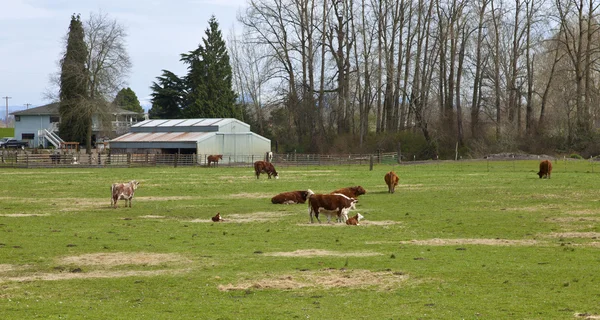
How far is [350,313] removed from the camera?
10.6 m

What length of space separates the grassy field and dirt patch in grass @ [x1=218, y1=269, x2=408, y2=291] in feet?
0.10

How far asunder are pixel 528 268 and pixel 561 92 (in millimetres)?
66781

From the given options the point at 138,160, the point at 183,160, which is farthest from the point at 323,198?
the point at 138,160

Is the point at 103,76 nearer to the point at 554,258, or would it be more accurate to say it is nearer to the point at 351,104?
the point at 351,104

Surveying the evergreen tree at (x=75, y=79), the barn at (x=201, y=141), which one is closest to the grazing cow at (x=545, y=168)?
the barn at (x=201, y=141)

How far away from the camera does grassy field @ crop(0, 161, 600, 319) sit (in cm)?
1099

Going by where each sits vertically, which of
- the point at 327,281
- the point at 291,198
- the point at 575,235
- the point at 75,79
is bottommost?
the point at 327,281

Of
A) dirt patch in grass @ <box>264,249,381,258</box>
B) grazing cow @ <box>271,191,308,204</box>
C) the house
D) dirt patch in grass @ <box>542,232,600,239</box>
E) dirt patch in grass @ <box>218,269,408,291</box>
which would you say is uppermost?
the house

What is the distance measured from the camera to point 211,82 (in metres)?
95.3

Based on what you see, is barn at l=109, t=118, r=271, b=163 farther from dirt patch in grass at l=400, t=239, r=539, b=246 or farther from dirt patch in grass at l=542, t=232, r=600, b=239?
dirt patch in grass at l=400, t=239, r=539, b=246

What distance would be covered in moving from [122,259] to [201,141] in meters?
61.6

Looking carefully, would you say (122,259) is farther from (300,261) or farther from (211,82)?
(211,82)

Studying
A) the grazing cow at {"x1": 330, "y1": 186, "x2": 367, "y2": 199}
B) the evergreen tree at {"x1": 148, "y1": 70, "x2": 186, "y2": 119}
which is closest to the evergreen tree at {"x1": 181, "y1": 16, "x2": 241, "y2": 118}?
the evergreen tree at {"x1": 148, "y1": 70, "x2": 186, "y2": 119}

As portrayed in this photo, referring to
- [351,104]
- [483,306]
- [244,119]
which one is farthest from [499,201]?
[244,119]
